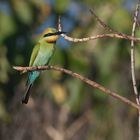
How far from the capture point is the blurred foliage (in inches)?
206

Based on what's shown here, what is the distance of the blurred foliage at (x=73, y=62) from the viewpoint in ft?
17.2

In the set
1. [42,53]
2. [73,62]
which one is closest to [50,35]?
[42,53]

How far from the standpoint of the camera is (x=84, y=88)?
5.86 meters

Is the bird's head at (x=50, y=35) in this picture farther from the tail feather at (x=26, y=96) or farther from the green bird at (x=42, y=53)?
the tail feather at (x=26, y=96)

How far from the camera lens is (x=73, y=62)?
5.27 metres

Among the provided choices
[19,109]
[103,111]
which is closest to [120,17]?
[103,111]

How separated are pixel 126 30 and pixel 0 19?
0.88m

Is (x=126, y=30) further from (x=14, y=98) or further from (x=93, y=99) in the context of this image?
(x=14, y=98)

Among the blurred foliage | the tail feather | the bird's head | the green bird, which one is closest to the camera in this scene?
the tail feather

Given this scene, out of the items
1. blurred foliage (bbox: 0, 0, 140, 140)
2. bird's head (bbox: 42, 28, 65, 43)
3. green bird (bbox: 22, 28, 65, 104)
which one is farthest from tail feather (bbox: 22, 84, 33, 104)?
blurred foliage (bbox: 0, 0, 140, 140)

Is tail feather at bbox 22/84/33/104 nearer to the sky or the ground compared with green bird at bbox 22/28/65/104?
nearer to the ground

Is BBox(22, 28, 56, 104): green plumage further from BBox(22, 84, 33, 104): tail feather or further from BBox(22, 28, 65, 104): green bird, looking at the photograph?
BBox(22, 84, 33, 104): tail feather

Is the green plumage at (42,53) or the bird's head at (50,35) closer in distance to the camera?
the bird's head at (50,35)

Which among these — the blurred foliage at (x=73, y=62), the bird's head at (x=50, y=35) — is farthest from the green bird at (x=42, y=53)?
the blurred foliage at (x=73, y=62)
